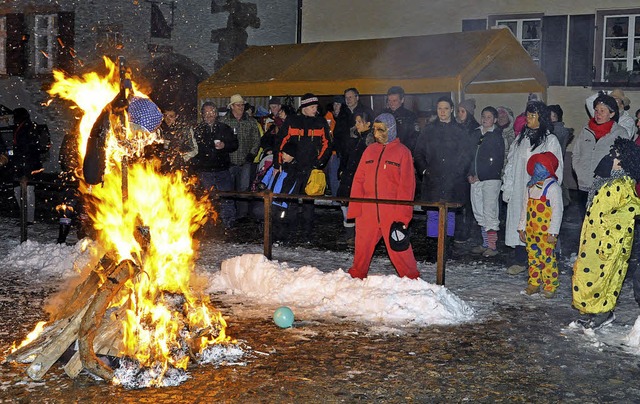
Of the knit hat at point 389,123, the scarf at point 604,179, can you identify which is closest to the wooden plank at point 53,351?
the knit hat at point 389,123

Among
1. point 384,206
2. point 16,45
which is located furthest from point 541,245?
point 16,45

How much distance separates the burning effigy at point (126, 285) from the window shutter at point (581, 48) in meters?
12.6

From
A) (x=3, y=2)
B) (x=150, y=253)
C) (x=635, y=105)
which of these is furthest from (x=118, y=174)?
(x=3, y=2)

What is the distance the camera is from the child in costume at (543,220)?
8656 mm

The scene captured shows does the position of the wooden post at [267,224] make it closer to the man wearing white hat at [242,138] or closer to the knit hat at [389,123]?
the knit hat at [389,123]

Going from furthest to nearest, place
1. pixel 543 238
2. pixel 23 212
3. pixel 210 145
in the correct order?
pixel 210 145 < pixel 23 212 < pixel 543 238

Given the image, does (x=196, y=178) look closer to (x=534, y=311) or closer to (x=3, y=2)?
(x=534, y=311)

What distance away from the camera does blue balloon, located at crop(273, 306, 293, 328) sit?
7352mm

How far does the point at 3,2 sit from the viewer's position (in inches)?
901

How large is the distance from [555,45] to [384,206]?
35.2 feet

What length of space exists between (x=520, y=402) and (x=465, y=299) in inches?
121

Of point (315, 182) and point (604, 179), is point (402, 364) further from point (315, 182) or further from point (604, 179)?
point (315, 182)

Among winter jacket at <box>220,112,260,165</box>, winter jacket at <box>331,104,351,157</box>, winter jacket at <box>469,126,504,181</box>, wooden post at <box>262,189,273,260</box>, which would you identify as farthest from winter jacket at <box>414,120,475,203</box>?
winter jacket at <box>220,112,260,165</box>

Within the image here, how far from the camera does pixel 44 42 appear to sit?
22812 millimetres
